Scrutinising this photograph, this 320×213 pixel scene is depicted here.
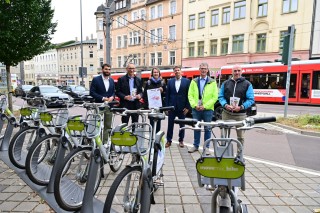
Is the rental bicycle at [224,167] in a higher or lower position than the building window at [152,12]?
lower

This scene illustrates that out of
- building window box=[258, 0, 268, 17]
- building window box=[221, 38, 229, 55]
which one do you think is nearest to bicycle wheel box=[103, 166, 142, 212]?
building window box=[258, 0, 268, 17]

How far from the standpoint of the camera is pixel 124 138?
2.69m

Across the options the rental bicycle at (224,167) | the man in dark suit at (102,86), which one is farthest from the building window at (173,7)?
the rental bicycle at (224,167)

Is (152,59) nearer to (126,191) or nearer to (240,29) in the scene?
(240,29)

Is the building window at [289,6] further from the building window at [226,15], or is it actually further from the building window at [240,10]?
the building window at [226,15]

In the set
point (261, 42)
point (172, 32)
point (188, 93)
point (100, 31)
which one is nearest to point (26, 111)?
point (188, 93)

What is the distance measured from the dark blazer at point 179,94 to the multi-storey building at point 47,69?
72.1m

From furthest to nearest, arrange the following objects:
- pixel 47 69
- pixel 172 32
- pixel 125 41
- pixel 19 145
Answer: pixel 47 69 → pixel 125 41 → pixel 172 32 → pixel 19 145

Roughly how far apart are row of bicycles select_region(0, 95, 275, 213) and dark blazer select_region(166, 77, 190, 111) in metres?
2.21

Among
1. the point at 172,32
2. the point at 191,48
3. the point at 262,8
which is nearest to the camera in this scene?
the point at 262,8

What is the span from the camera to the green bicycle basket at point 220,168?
2.00m

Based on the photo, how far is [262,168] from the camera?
498 centimetres

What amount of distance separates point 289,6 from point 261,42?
3.96 metres

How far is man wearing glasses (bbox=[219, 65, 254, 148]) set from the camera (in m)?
4.72
